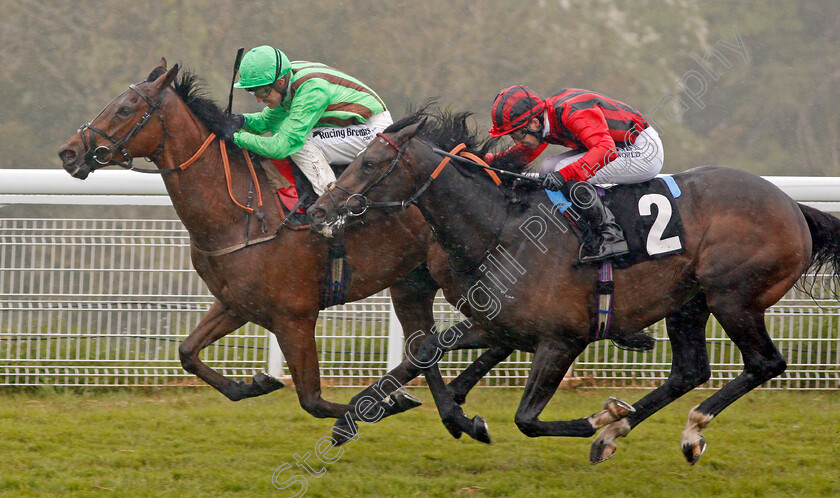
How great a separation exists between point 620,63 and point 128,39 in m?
10.6

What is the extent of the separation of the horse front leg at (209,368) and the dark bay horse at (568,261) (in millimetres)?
829

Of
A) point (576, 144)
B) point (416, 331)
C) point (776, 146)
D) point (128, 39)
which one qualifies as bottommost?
point (416, 331)

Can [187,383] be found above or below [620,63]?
below

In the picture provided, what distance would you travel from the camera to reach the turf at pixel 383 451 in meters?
4.15

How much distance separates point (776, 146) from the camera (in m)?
20.4

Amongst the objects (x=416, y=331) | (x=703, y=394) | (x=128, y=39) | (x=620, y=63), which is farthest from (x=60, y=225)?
(x=620, y=63)

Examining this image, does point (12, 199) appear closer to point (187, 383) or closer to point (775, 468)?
point (187, 383)

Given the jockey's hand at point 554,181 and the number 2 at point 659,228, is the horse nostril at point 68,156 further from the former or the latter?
the number 2 at point 659,228

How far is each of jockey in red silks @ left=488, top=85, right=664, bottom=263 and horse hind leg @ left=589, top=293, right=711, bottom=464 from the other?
73 centimetres

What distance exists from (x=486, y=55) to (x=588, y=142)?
55.5 feet

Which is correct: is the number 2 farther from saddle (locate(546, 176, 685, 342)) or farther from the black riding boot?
the black riding boot

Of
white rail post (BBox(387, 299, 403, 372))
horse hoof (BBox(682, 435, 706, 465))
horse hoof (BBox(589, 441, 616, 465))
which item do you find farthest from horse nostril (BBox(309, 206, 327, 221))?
white rail post (BBox(387, 299, 403, 372))

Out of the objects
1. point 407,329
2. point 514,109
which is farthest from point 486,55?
point 514,109

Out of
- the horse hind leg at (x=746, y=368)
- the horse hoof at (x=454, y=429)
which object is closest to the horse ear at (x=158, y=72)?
the horse hoof at (x=454, y=429)
